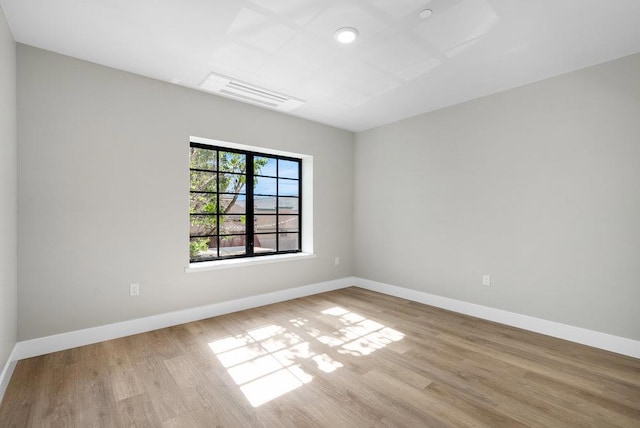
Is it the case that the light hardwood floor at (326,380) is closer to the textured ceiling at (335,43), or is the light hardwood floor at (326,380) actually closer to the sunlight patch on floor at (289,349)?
the sunlight patch on floor at (289,349)

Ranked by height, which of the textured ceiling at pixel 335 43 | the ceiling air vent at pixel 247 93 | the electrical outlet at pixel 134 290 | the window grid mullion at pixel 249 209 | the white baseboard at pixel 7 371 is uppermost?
the textured ceiling at pixel 335 43

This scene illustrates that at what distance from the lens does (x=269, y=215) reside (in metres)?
4.32

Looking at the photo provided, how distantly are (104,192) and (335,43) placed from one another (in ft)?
8.20

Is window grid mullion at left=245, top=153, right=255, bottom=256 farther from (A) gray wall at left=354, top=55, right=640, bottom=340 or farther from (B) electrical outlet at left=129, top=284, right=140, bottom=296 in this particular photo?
(A) gray wall at left=354, top=55, right=640, bottom=340

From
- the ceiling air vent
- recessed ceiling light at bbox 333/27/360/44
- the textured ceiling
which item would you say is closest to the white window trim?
the ceiling air vent

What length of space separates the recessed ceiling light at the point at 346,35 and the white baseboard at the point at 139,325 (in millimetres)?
3022

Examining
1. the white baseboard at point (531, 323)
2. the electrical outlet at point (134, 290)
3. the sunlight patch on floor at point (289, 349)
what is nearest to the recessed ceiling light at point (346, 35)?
the sunlight patch on floor at point (289, 349)

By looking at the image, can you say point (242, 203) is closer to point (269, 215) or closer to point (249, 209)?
point (249, 209)

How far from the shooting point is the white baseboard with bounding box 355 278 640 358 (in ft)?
8.78

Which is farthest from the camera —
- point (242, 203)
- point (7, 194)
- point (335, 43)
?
point (242, 203)

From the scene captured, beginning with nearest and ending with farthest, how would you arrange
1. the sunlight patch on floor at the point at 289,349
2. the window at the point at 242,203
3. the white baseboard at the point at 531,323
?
the sunlight patch on floor at the point at 289,349
the white baseboard at the point at 531,323
the window at the point at 242,203

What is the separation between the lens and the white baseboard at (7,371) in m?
2.05

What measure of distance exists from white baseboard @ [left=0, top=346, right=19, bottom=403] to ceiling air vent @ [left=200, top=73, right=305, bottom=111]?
9.44 feet

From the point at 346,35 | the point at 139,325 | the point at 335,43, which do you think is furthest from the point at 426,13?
the point at 139,325
